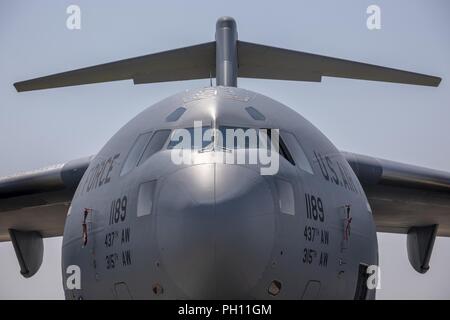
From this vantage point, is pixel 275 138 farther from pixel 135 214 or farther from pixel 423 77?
pixel 423 77

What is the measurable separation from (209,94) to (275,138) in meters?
0.83

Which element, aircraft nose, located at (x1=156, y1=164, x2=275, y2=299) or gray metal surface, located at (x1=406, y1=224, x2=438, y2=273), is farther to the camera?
gray metal surface, located at (x1=406, y1=224, x2=438, y2=273)

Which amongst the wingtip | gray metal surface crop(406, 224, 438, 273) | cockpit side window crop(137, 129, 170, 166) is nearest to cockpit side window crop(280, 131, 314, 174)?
cockpit side window crop(137, 129, 170, 166)

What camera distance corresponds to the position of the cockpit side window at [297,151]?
6410 millimetres

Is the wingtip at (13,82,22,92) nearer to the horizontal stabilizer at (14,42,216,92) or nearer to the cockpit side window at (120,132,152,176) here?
the horizontal stabilizer at (14,42,216,92)

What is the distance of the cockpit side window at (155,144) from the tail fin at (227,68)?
176 inches

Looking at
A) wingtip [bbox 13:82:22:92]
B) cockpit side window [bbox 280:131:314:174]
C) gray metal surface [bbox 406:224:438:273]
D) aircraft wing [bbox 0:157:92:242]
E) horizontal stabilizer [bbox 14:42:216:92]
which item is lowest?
gray metal surface [bbox 406:224:438:273]

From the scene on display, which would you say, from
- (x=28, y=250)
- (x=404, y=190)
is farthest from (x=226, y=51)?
(x=28, y=250)

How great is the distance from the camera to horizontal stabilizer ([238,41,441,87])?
35.7 ft

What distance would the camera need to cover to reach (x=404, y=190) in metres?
11.7

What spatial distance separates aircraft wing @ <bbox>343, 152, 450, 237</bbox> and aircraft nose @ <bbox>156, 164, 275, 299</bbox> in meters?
5.63

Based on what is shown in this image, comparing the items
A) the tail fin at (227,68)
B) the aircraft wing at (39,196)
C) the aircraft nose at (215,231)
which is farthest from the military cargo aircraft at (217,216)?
the tail fin at (227,68)

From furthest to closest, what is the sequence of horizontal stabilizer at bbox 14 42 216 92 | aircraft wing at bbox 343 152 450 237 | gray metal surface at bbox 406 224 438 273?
gray metal surface at bbox 406 224 438 273, aircraft wing at bbox 343 152 450 237, horizontal stabilizer at bbox 14 42 216 92
